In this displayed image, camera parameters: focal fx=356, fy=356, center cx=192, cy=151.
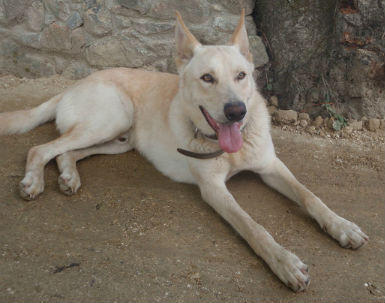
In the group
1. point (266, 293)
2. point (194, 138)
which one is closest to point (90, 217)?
point (194, 138)

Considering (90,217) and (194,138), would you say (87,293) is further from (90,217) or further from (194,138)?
(194,138)

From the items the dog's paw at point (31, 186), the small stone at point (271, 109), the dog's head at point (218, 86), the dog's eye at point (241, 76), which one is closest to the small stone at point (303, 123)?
the small stone at point (271, 109)

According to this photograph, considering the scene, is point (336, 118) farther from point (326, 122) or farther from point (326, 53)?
point (326, 53)

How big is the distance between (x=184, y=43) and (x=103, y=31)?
189cm

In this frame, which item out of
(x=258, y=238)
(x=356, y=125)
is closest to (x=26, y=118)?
(x=258, y=238)

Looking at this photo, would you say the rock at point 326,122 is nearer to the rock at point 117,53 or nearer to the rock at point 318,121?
the rock at point 318,121

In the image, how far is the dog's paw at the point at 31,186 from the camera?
8.63 ft

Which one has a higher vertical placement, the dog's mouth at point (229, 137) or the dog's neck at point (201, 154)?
the dog's mouth at point (229, 137)

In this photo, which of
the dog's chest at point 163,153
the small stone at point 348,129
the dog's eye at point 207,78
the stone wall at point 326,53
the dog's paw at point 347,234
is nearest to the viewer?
the dog's paw at point 347,234

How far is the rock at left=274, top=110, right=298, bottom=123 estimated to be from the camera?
4047 mm

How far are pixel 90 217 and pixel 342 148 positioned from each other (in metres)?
2.53

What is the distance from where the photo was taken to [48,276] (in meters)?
2.02

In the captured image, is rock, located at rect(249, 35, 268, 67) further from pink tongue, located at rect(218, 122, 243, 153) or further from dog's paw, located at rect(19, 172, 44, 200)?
dog's paw, located at rect(19, 172, 44, 200)

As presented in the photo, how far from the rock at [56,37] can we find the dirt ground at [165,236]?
4.76 feet
